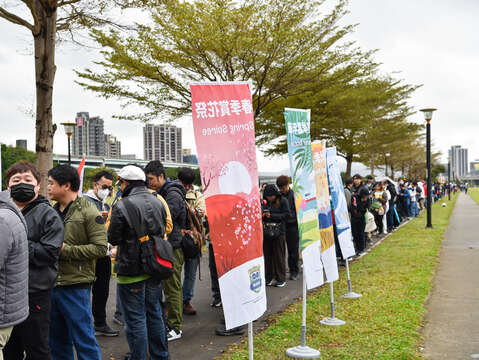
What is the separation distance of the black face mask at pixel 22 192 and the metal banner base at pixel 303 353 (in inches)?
116

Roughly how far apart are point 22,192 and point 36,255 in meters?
0.44

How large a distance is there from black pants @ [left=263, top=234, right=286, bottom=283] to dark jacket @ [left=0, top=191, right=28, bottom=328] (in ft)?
17.8

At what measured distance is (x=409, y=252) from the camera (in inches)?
440

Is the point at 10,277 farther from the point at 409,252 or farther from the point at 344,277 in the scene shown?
the point at 409,252

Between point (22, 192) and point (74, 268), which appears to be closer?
point (22, 192)

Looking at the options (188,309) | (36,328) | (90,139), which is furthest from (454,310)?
(90,139)

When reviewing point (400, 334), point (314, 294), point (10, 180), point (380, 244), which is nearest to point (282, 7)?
point (380, 244)

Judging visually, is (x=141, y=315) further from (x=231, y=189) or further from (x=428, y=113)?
(x=428, y=113)

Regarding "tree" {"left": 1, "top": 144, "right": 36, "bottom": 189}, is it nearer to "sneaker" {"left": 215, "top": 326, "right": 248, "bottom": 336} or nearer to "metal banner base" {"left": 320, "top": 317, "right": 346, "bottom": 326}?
"sneaker" {"left": 215, "top": 326, "right": 248, "bottom": 336}

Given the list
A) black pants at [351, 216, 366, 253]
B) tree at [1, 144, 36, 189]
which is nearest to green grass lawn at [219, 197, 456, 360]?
black pants at [351, 216, 366, 253]

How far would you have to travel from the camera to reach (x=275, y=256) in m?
7.89

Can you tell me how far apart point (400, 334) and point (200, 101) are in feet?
12.2

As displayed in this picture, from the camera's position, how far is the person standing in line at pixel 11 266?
2.49 meters

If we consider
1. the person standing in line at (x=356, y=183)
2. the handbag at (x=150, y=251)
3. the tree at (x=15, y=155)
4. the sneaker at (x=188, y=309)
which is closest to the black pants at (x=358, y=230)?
the person standing in line at (x=356, y=183)
